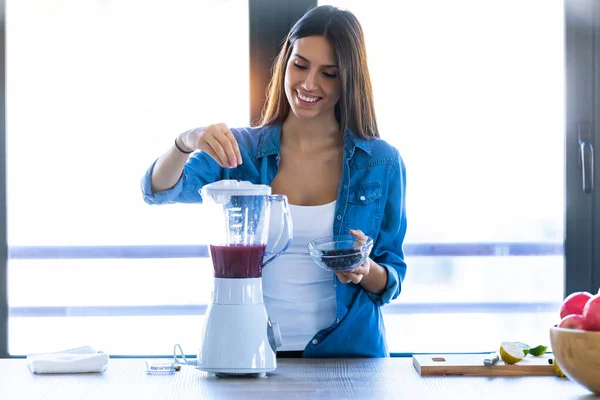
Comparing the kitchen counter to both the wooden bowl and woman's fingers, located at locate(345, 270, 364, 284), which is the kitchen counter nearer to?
the wooden bowl

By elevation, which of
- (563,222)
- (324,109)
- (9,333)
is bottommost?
(9,333)

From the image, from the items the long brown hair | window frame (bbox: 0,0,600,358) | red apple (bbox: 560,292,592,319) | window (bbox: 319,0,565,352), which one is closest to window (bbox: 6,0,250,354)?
window frame (bbox: 0,0,600,358)

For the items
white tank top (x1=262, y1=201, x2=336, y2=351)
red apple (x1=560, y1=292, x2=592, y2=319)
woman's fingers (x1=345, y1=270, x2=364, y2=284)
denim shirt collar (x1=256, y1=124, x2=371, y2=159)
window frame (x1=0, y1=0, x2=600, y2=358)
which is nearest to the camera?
red apple (x1=560, y1=292, x2=592, y2=319)

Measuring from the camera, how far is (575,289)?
9.20 ft

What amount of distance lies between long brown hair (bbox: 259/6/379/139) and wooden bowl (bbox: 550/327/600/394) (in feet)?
2.69

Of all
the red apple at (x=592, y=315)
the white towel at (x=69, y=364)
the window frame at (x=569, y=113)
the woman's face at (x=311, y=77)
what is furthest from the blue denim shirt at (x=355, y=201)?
the window frame at (x=569, y=113)

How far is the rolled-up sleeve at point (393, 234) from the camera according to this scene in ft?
6.11

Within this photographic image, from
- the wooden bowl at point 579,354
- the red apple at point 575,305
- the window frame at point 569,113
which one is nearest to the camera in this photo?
the wooden bowl at point 579,354

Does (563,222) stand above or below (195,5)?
below

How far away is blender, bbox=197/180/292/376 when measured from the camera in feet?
4.75

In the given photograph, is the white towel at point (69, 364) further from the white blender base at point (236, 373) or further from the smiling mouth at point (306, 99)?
the smiling mouth at point (306, 99)

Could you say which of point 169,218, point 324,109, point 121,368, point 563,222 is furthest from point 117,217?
point 563,222

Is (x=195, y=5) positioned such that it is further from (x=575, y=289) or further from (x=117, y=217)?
(x=575, y=289)

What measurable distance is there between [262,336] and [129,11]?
1.63 meters
